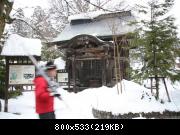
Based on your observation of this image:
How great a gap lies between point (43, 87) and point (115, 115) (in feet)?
23.7

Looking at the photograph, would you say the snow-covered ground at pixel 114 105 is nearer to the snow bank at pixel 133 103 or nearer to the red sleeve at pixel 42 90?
the snow bank at pixel 133 103

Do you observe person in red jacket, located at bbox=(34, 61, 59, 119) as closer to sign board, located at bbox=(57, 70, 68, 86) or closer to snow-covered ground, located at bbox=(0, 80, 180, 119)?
snow-covered ground, located at bbox=(0, 80, 180, 119)

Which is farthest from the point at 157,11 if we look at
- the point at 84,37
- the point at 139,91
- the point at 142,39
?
the point at 84,37

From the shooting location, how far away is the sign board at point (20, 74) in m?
14.1

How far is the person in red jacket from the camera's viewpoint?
6867 millimetres

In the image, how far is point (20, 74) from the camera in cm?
1420

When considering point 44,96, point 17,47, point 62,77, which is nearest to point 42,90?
point 44,96

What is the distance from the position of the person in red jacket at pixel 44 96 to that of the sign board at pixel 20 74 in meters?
7.29

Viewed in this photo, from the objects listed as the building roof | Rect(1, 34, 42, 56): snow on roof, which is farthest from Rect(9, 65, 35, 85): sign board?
the building roof

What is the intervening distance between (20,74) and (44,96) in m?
7.61

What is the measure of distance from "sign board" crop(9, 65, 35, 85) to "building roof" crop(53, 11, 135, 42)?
10.1 m

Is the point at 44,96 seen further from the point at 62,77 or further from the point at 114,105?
the point at 62,77

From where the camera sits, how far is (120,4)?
42531 millimetres

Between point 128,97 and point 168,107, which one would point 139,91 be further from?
point 168,107
